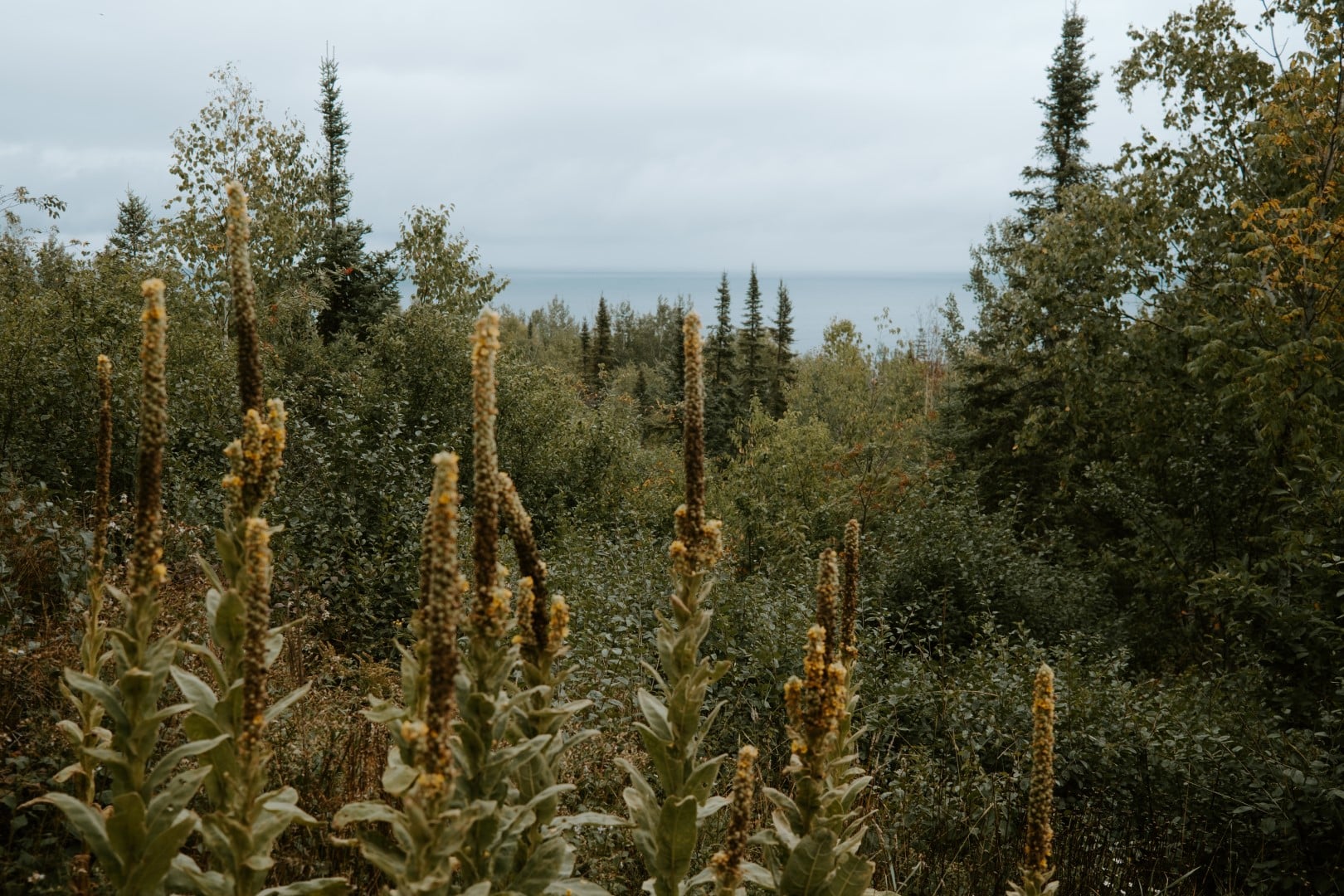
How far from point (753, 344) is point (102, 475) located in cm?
3707

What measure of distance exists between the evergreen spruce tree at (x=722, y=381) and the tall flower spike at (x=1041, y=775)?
30.8 metres

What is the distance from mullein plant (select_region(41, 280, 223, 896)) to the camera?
1.71 metres

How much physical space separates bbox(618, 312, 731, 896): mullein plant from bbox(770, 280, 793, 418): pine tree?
35.3 metres

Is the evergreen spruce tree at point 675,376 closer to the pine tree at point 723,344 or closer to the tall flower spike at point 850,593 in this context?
the pine tree at point 723,344

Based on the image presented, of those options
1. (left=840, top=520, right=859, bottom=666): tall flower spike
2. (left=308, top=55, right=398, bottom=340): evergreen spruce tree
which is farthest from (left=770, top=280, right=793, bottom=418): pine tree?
(left=840, top=520, right=859, bottom=666): tall flower spike

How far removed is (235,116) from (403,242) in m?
5.54

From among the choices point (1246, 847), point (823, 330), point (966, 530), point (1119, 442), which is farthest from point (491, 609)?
point (823, 330)

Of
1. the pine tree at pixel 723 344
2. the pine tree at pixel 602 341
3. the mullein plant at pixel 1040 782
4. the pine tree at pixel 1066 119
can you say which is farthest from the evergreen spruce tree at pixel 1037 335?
the pine tree at pixel 602 341

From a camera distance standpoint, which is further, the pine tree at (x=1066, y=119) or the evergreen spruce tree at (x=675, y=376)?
the evergreen spruce tree at (x=675, y=376)

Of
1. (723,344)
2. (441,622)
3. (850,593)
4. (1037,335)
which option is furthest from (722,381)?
(441,622)

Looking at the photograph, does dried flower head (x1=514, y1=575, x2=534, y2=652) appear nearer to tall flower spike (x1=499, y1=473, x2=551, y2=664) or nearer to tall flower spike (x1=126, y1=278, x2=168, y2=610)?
tall flower spike (x1=499, y1=473, x2=551, y2=664)

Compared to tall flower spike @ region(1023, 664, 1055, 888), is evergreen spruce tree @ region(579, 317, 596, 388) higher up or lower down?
higher up

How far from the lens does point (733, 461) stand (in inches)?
680

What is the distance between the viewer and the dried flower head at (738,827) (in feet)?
5.85
